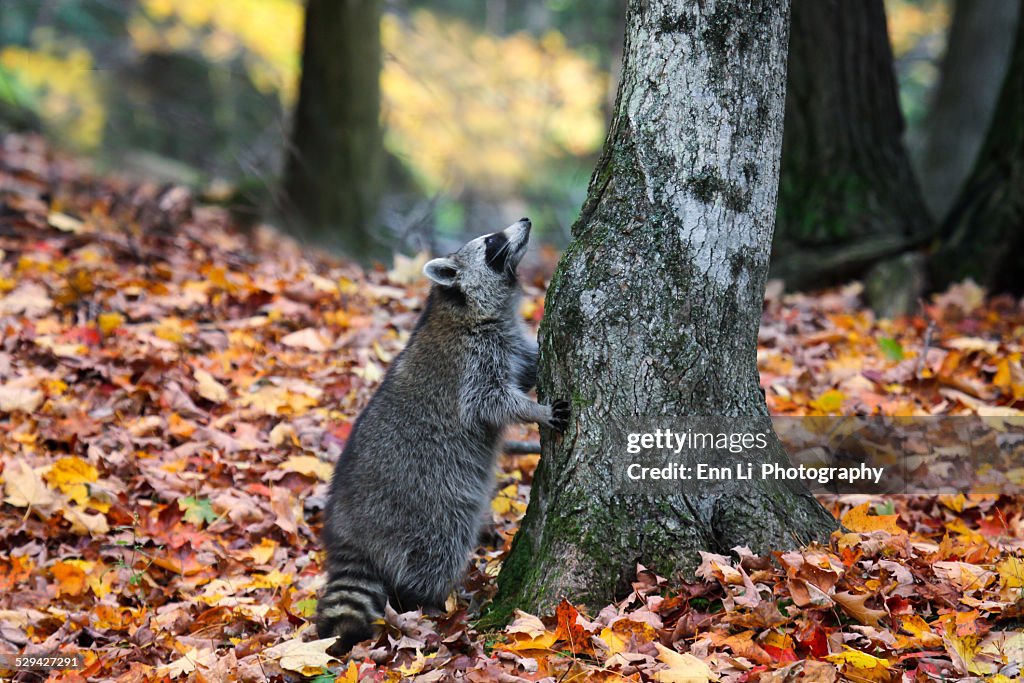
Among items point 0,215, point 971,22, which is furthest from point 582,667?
point 971,22

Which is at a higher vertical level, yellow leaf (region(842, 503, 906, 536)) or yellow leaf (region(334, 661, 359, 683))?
yellow leaf (region(842, 503, 906, 536))

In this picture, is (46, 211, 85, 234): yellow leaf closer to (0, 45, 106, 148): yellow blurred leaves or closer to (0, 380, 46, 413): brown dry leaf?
(0, 380, 46, 413): brown dry leaf

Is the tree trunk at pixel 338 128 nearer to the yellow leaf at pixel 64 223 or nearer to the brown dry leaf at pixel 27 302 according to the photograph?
the yellow leaf at pixel 64 223

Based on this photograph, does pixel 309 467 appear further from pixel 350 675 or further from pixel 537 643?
pixel 537 643

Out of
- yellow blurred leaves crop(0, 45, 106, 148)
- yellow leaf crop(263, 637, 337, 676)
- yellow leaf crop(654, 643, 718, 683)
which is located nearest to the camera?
yellow leaf crop(654, 643, 718, 683)

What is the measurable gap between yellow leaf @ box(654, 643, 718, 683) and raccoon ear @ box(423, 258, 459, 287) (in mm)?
2282

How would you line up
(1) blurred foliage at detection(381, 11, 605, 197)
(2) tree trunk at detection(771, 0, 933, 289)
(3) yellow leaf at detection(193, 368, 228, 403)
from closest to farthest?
(3) yellow leaf at detection(193, 368, 228, 403), (2) tree trunk at detection(771, 0, 933, 289), (1) blurred foliage at detection(381, 11, 605, 197)

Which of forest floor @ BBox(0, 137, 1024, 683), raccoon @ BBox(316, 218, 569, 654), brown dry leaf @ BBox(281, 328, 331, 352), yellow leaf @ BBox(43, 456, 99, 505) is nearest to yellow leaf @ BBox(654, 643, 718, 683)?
forest floor @ BBox(0, 137, 1024, 683)

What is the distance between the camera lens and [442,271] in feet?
16.1

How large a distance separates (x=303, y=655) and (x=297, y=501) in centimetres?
157

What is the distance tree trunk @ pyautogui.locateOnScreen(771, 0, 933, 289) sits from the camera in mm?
7555

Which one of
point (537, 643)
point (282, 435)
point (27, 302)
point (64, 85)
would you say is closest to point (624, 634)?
point (537, 643)

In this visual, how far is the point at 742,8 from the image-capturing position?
3535 mm

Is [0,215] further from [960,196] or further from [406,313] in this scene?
[960,196]
